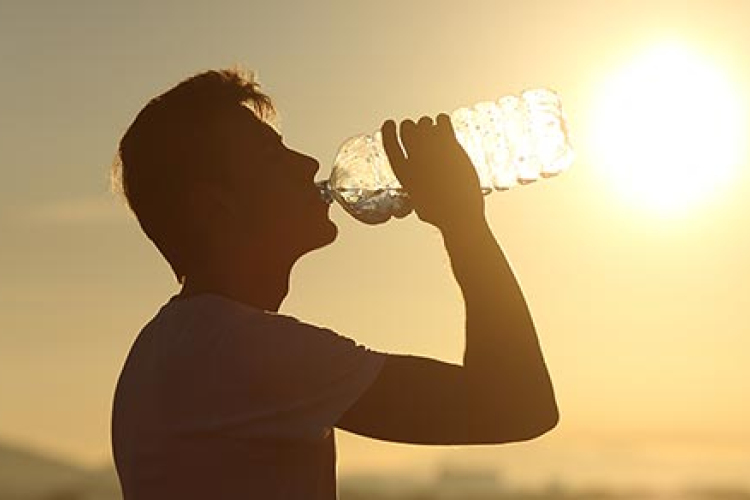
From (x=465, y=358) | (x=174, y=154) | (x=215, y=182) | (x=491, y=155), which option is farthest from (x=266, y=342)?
(x=491, y=155)

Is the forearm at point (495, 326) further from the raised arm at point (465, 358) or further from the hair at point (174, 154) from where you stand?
the hair at point (174, 154)

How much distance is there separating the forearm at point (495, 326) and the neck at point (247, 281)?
33 centimetres

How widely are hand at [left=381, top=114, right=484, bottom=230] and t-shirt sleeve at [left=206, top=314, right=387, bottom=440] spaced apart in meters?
0.39

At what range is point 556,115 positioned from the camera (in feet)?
14.0

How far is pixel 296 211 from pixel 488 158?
75.9 inches

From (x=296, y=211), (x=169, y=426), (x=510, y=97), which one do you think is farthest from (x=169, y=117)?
(x=510, y=97)

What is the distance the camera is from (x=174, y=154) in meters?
2.83

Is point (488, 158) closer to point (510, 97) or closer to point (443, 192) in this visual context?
point (510, 97)

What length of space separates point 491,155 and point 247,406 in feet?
7.58

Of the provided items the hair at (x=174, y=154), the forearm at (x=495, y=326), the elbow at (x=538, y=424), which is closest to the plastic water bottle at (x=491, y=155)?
the hair at (x=174, y=154)

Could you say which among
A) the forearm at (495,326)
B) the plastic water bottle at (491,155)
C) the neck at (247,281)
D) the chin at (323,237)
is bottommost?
the forearm at (495,326)

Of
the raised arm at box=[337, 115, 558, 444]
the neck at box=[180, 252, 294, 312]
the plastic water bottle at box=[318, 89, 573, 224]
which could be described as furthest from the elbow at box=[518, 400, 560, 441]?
the plastic water bottle at box=[318, 89, 573, 224]

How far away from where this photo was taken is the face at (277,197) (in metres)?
2.69

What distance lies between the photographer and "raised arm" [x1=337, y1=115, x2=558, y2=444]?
2.42m
